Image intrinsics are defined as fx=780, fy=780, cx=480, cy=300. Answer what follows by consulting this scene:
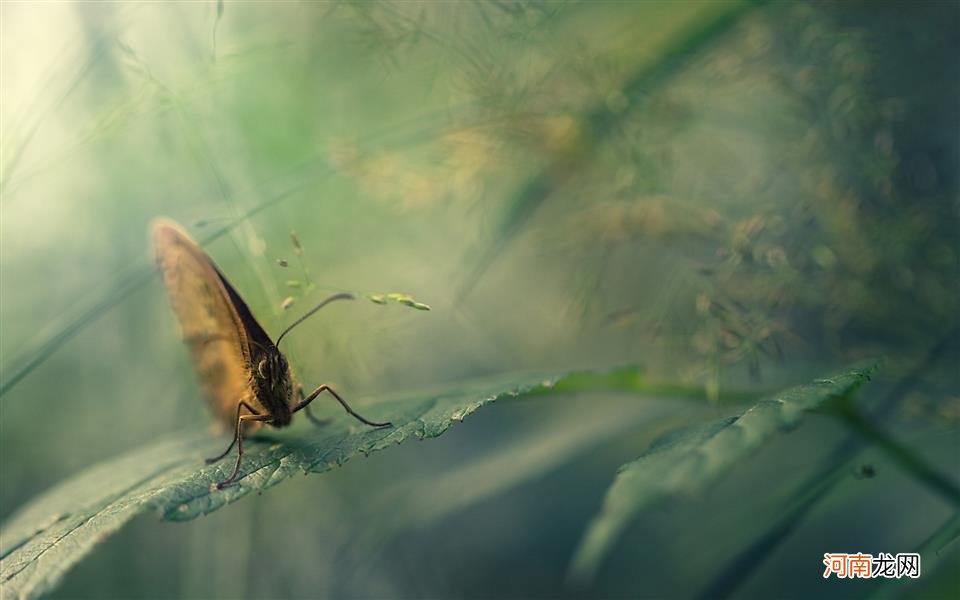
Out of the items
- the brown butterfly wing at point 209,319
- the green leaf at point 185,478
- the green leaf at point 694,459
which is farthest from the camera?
the brown butterfly wing at point 209,319

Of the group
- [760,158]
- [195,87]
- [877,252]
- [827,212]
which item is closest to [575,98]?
[760,158]

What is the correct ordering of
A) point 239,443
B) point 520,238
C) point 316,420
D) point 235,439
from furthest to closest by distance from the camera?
point 520,238
point 316,420
point 235,439
point 239,443


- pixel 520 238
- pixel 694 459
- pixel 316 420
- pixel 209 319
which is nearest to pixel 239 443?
pixel 316 420

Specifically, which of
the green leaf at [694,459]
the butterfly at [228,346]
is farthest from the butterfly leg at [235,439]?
the green leaf at [694,459]

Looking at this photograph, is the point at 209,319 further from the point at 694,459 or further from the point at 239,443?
the point at 694,459

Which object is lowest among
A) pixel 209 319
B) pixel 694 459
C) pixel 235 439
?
pixel 694 459

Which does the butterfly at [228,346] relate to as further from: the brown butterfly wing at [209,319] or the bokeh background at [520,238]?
the bokeh background at [520,238]

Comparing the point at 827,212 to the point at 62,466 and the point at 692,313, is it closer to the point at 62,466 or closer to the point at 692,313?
the point at 692,313
